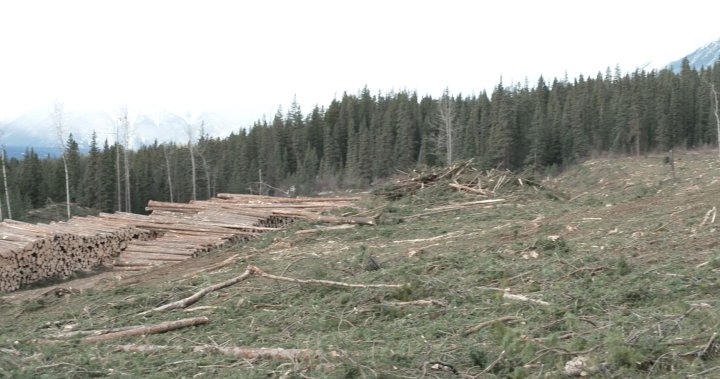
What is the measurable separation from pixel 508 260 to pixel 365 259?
210cm

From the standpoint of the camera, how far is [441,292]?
251 inches

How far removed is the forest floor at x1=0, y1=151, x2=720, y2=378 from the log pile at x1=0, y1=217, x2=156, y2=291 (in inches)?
178

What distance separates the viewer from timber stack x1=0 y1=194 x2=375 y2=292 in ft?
46.9

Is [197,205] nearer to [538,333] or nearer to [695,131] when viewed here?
[538,333]

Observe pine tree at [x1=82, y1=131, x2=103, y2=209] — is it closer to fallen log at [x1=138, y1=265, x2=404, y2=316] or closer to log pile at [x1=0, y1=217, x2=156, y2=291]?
log pile at [x1=0, y1=217, x2=156, y2=291]

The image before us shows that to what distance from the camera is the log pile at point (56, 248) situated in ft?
46.6

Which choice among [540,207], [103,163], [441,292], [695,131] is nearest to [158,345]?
[441,292]

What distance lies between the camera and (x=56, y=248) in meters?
15.1

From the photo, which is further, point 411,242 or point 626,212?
point 411,242

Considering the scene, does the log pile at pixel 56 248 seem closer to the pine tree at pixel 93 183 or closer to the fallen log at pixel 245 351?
the fallen log at pixel 245 351

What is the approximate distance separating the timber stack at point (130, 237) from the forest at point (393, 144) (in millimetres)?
29089

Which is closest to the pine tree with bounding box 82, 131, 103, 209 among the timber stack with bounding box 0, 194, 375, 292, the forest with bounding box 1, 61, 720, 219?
the forest with bounding box 1, 61, 720, 219

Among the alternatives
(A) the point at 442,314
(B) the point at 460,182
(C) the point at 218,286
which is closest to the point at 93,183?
(B) the point at 460,182

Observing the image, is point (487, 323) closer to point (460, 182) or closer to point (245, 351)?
point (245, 351)
